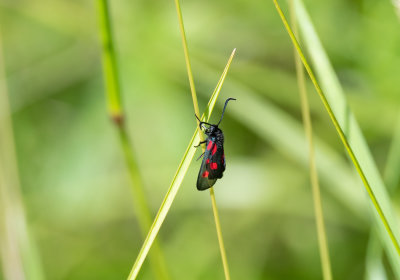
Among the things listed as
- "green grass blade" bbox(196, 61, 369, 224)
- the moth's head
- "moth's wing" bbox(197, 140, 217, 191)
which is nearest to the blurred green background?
"green grass blade" bbox(196, 61, 369, 224)

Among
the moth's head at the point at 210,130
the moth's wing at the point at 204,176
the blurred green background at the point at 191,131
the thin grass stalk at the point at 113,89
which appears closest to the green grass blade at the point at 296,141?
the blurred green background at the point at 191,131

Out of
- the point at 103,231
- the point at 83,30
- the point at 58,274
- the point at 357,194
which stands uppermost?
the point at 83,30

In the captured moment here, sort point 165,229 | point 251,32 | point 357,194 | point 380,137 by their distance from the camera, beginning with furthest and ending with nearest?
point 251,32
point 165,229
point 380,137
point 357,194

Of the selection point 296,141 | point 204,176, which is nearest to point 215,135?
point 204,176

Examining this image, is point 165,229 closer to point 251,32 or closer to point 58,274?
point 58,274

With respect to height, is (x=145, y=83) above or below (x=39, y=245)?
above

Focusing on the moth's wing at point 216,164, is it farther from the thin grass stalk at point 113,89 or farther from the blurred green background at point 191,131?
the blurred green background at point 191,131

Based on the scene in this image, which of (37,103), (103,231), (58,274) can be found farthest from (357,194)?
(37,103)

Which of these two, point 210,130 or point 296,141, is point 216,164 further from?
point 296,141
